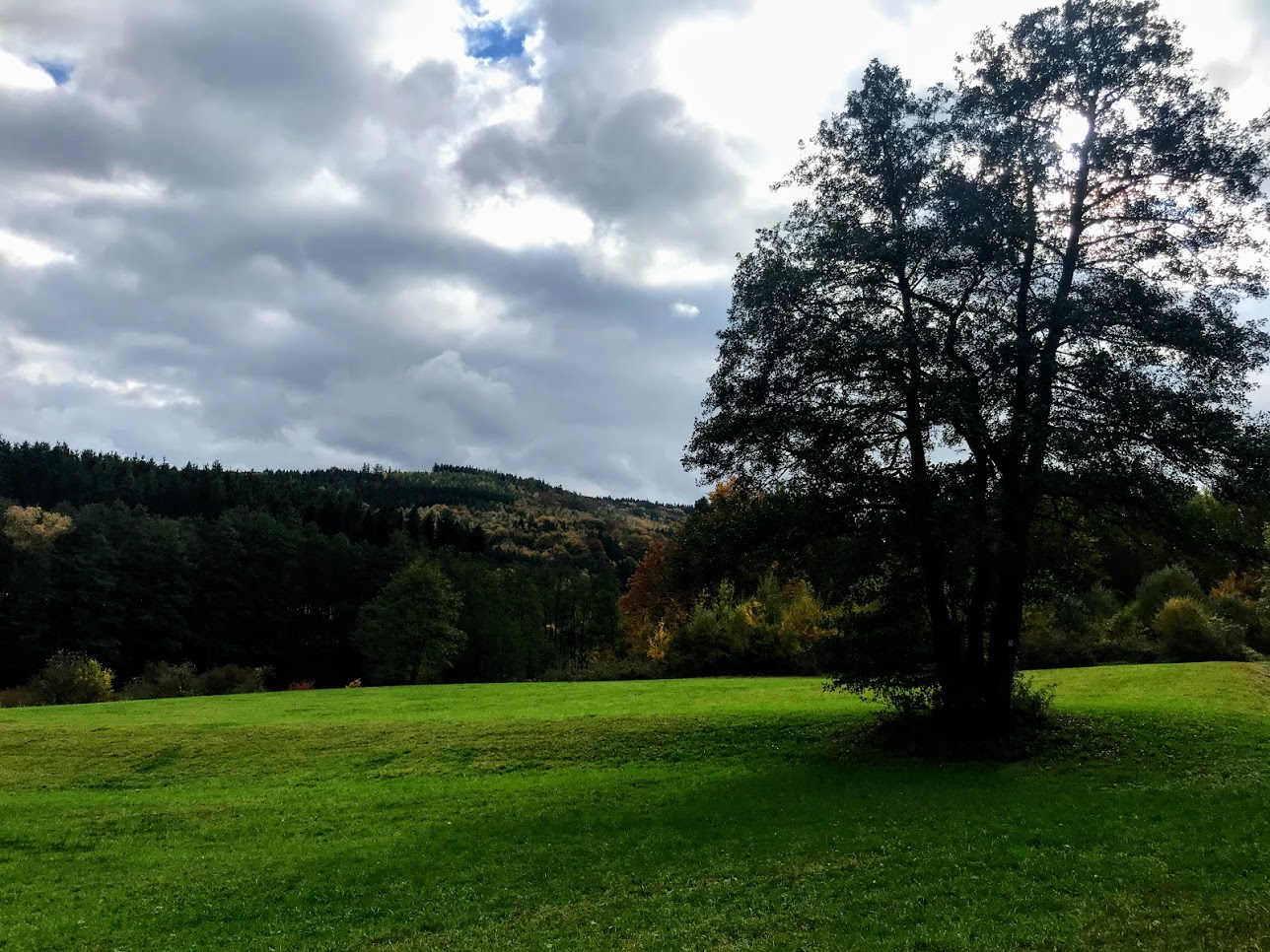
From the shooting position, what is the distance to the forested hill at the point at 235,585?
230 feet

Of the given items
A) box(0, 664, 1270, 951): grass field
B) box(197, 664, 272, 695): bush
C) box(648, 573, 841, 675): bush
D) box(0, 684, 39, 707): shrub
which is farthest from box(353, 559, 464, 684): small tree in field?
box(0, 664, 1270, 951): grass field

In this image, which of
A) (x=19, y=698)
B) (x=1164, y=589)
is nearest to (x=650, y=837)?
(x=1164, y=589)

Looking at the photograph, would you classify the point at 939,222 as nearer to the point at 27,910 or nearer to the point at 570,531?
the point at 27,910

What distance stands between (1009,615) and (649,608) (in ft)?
151

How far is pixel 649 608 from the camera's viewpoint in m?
63.4

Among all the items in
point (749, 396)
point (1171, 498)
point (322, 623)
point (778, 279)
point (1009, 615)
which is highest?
point (778, 279)

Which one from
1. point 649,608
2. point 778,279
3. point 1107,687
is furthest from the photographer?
point 649,608

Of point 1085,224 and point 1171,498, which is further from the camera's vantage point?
point 1085,224

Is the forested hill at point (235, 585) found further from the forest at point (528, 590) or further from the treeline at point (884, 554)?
the treeline at point (884, 554)

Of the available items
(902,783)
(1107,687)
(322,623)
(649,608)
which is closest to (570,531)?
(322,623)

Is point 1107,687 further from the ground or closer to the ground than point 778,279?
closer to the ground

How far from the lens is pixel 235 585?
84.7 metres

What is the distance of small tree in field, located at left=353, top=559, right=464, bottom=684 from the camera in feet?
214

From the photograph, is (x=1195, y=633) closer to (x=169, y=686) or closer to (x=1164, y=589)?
(x=1164, y=589)
